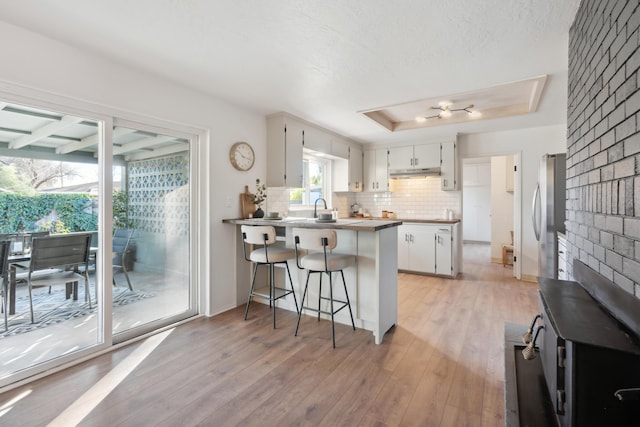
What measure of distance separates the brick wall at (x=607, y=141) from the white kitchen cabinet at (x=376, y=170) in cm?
367

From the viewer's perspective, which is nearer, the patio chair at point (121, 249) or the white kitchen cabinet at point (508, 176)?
the patio chair at point (121, 249)

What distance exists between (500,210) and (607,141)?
5.57m

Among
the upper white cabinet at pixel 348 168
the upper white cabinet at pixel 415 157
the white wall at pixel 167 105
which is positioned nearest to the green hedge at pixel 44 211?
the white wall at pixel 167 105

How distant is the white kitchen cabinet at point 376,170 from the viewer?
18.1 feet

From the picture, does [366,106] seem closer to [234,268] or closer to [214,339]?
[234,268]

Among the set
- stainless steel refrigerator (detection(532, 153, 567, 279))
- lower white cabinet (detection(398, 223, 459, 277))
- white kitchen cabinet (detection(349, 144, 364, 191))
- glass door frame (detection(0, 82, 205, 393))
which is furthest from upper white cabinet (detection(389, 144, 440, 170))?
glass door frame (detection(0, 82, 205, 393))

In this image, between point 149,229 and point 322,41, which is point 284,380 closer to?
point 149,229

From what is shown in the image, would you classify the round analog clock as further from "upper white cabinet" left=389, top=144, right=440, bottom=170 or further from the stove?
the stove

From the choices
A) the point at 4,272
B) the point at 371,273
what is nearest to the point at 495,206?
the point at 371,273

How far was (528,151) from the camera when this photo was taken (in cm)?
448

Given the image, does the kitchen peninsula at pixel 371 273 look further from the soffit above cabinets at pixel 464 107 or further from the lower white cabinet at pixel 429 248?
the lower white cabinet at pixel 429 248

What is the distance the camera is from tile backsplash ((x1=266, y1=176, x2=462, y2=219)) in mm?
5258

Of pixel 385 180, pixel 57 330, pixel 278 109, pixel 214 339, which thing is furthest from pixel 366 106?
pixel 57 330

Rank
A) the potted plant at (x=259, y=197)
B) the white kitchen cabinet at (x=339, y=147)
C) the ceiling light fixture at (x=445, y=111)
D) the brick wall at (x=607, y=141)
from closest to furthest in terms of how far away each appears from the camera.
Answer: the brick wall at (x=607, y=141), the potted plant at (x=259, y=197), the ceiling light fixture at (x=445, y=111), the white kitchen cabinet at (x=339, y=147)
